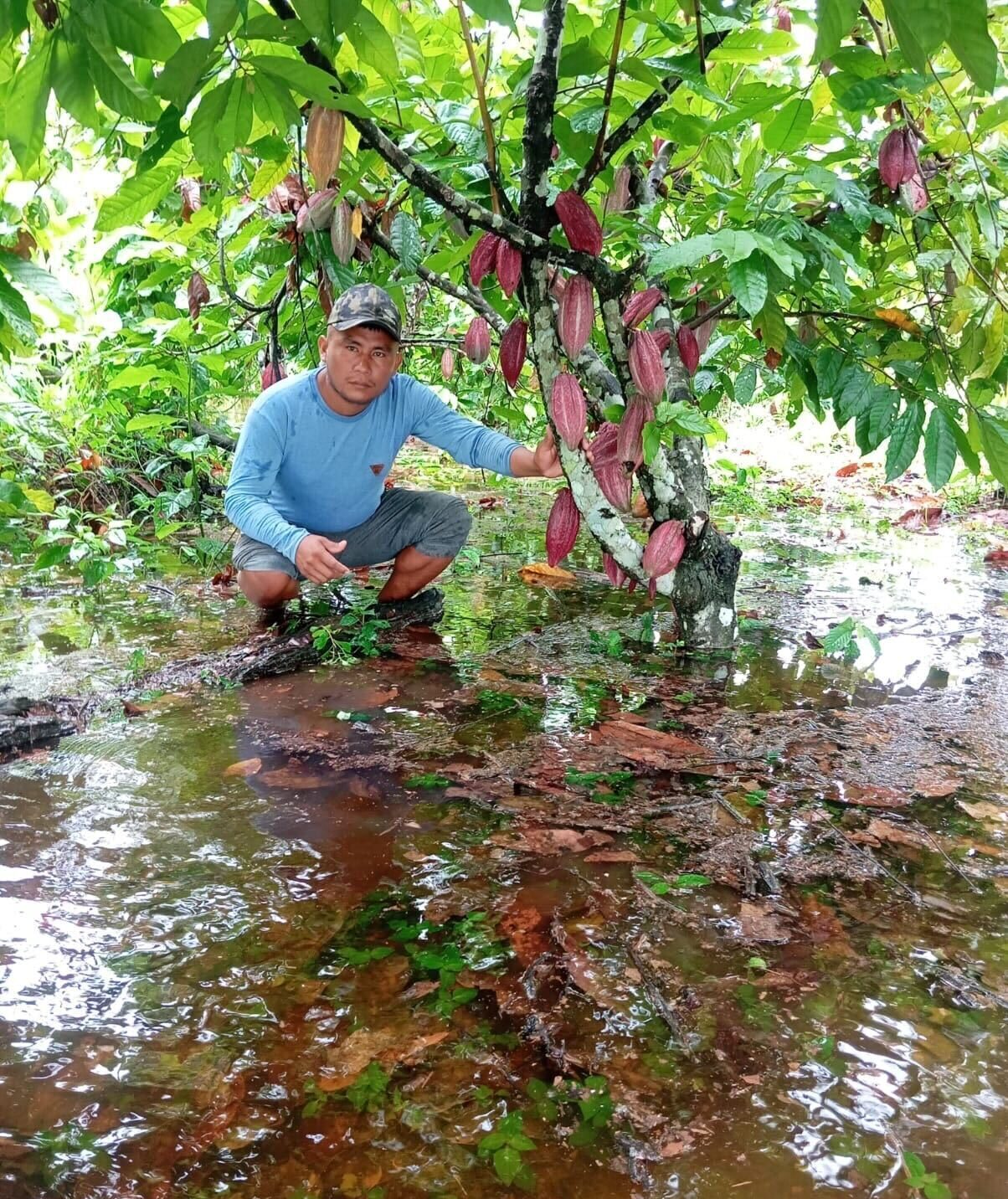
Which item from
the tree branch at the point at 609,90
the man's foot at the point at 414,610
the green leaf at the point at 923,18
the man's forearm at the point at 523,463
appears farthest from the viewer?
the man's foot at the point at 414,610

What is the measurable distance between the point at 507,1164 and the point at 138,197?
180cm

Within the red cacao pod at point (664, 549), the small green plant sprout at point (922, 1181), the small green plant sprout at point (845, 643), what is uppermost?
the red cacao pod at point (664, 549)

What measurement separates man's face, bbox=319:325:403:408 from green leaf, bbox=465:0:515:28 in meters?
1.37

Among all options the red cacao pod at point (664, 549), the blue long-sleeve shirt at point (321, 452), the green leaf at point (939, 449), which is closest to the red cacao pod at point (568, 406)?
the red cacao pod at point (664, 549)

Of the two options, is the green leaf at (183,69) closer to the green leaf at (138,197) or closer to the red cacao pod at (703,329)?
the green leaf at (138,197)

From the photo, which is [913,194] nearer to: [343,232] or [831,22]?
[831,22]

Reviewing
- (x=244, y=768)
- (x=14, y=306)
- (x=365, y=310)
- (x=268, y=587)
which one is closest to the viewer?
(x=14, y=306)

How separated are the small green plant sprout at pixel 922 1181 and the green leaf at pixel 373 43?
1.32m

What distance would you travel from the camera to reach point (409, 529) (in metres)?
2.72

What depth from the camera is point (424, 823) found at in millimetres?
1431

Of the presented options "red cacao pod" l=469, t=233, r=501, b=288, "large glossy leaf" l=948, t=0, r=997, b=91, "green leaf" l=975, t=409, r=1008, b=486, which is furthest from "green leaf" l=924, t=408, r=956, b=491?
"large glossy leaf" l=948, t=0, r=997, b=91

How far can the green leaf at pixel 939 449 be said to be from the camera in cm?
184

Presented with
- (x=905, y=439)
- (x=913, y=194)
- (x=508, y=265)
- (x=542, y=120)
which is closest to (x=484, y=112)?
(x=542, y=120)

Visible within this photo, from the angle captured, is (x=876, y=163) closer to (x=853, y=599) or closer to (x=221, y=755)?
(x=853, y=599)
